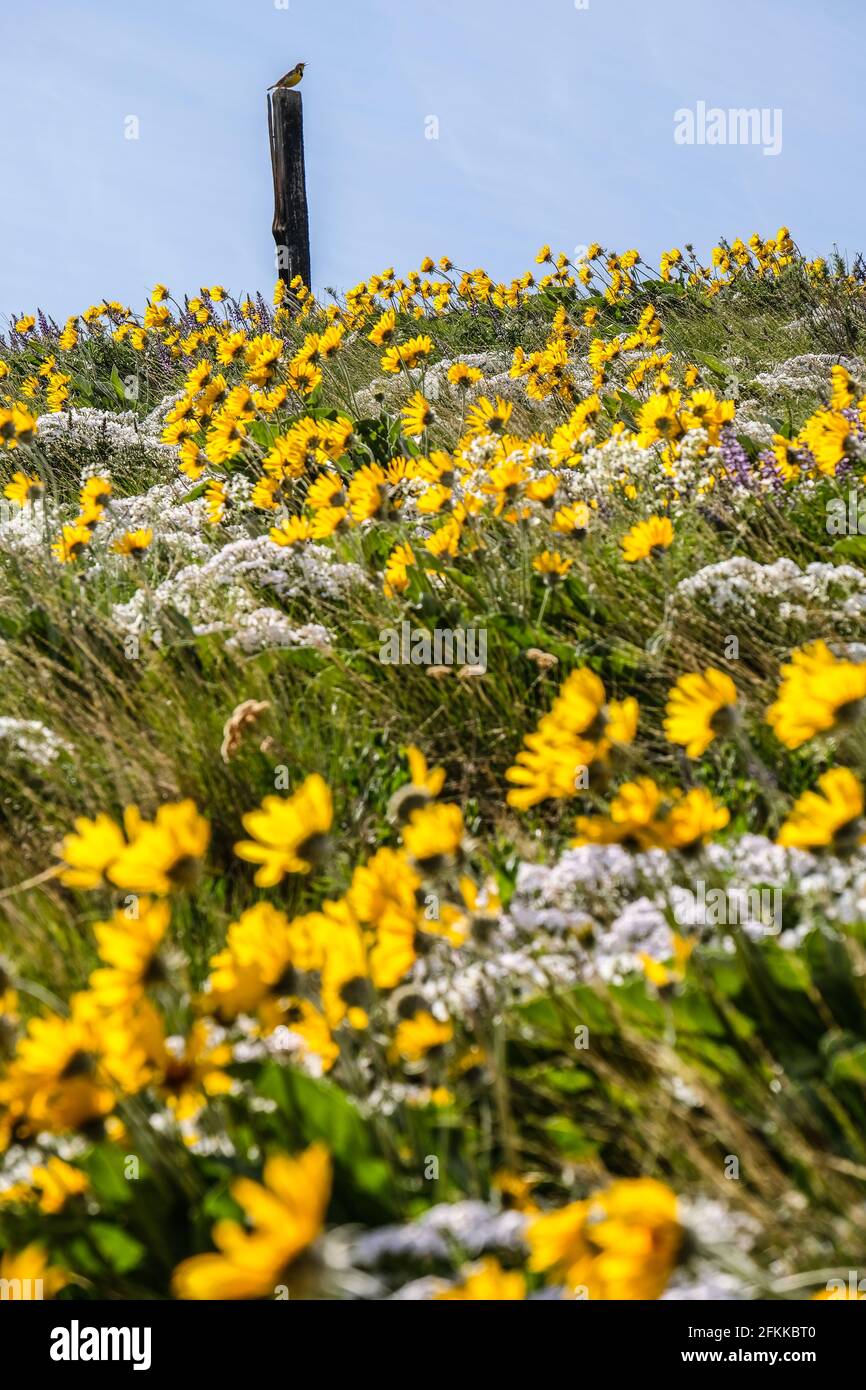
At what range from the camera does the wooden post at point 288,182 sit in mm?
11680

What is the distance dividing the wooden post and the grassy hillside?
6761mm

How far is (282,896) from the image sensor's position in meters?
2.74

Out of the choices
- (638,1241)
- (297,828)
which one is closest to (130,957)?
(297,828)

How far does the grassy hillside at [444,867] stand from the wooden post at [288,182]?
6761 millimetres

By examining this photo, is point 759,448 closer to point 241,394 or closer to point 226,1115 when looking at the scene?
point 241,394

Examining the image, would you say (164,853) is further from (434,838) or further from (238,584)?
(238,584)

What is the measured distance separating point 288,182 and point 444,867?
37.3 ft

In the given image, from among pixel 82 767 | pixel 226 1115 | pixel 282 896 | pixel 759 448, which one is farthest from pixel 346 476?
pixel 226 1115

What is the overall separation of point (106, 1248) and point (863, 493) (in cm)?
338

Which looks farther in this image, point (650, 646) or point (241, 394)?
point (241, 394)

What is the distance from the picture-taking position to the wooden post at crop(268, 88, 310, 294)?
38.3 ft

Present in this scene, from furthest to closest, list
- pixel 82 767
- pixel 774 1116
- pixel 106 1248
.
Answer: pixel 82 767 < pixel 106 1248 < pixel 774 1116

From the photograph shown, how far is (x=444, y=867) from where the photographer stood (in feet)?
5.75
